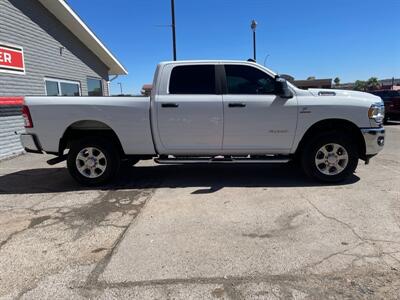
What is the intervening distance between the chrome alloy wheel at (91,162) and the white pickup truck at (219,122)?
2 cm

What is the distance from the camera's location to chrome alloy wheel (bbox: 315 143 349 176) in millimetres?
6051

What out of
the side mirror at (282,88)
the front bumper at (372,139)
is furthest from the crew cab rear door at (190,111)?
the front bumper at (372,139)

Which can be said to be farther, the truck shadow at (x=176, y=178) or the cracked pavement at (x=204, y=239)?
the truck shadow at (x=176, y=178)

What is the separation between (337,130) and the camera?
6.09 metres

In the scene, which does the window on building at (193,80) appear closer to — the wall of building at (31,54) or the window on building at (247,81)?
the window on building at (247,81)

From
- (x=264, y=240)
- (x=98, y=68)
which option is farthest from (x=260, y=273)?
(x=98, y=68)

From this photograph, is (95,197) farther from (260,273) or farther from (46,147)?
(260,273)

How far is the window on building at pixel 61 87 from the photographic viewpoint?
12.2 m

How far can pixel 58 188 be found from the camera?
6.40 m

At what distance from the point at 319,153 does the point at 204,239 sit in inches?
118

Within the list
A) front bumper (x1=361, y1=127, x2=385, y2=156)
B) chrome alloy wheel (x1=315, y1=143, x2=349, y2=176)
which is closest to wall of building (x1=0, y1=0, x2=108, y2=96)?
chrome alloy wheel (x1=315, y1=143, x2=349, y2=176)

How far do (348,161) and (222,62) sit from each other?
270cm

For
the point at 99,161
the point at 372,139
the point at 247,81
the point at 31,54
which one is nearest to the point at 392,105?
the point at 372,139

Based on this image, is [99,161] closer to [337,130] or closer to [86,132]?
[86,132]
